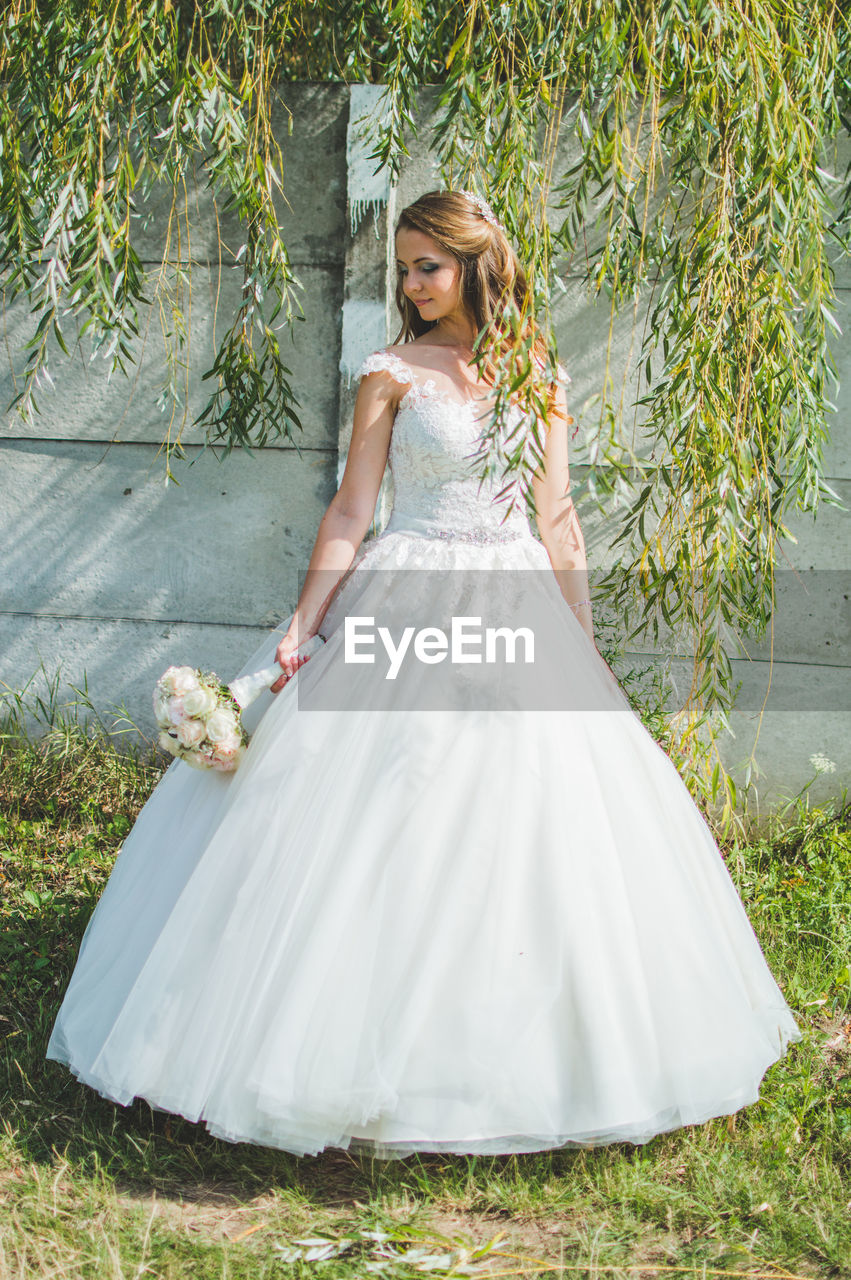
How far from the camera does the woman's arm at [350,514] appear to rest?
2184 mm

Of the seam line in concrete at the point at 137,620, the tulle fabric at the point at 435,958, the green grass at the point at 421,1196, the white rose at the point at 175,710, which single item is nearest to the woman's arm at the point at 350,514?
the tulle fabric at the point at 435,958

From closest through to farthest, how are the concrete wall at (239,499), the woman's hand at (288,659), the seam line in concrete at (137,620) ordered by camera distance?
the woman's hand at (288,659)
the concrete wall at (239,499)
the seam line in concrete at (137,620)

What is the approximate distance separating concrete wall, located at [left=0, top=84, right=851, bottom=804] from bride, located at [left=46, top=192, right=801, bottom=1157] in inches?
40.3

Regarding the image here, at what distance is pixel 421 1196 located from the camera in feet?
6.30

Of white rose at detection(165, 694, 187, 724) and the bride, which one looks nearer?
the bride

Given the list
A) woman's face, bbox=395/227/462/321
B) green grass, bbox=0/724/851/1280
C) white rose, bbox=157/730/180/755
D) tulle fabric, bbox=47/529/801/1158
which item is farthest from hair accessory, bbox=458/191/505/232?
green grass, bbox=0/724/851/1280

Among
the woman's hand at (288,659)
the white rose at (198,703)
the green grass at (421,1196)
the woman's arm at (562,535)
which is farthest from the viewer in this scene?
the woman's arm at (562,535)

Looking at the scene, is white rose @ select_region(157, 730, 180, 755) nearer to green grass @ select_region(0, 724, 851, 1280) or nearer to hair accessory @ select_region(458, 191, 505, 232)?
green grass @ select_region(0, 724, 851, 1280)

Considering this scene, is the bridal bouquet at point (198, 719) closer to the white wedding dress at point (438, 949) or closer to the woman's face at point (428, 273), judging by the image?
the white wedding dress at point (438, 949)

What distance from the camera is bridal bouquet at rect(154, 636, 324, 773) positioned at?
6.70 feet

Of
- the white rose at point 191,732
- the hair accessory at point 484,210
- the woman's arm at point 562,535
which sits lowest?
the white rose at point 191,732

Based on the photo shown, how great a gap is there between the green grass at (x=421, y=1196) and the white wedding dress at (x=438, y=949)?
0.15m

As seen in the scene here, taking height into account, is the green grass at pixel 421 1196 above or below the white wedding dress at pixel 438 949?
below

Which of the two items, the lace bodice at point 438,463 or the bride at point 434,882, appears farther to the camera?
the lace bodice at point 438,463
